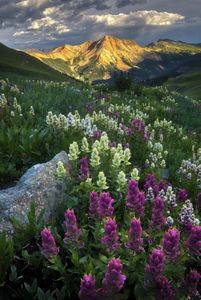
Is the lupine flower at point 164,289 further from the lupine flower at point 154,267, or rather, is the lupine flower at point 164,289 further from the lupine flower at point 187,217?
the lupine flower at point 187,217

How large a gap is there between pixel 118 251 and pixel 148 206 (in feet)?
4.87

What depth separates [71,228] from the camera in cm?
436

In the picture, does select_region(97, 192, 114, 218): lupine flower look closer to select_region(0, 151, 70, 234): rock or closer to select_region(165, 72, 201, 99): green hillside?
select_region(0, 151, 70, 234): rock

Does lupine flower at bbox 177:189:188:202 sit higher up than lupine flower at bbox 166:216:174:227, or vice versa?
lupine flower at bbox 166:216:174:227

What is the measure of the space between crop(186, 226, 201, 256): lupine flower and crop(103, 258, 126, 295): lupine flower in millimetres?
975

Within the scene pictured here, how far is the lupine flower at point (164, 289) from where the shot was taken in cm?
391

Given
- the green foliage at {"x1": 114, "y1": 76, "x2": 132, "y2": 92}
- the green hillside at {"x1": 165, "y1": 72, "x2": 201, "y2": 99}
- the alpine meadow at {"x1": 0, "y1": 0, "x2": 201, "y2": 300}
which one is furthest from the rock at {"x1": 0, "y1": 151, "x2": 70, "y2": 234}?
the green hillside at {"x1": 165, "y1": 72, "x2": 201, "y2": 99}

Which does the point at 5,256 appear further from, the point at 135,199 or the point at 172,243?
the point at 172,243

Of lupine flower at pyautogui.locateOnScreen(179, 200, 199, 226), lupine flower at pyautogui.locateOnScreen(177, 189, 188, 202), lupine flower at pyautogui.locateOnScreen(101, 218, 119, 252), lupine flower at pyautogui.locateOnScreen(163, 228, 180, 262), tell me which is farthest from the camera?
lupine flower at pyautogui.locateOnScreen(177, 189, 188, 202)

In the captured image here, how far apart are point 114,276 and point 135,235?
610mm

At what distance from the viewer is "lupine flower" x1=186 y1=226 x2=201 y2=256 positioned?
419 cm

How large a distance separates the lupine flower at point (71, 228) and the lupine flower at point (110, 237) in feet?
1.22

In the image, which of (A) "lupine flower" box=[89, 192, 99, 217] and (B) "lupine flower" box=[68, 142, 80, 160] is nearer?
(A) "lupine flower" box=[89, 192, 99, 217]

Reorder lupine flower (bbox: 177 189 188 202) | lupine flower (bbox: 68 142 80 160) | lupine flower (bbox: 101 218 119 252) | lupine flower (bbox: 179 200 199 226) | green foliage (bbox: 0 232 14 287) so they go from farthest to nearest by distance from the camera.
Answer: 1. lupine flower (bbox: 68 142 80 160)
2. lupine flower (bbox: 177 189 188 202)
3. lupine flower (bbox: 179 200 199 226)
4. green foliage (bbox: 0 232 14 287)
5. lupine flower (bbox: 101 218 119 252)
